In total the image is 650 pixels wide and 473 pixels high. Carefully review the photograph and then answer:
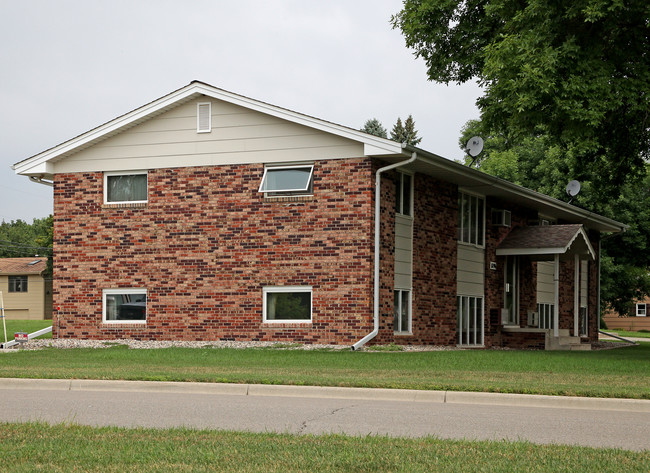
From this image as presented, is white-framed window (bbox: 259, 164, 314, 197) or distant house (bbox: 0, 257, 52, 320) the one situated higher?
white-framed window (bbox: 259, 164, 314, 197)

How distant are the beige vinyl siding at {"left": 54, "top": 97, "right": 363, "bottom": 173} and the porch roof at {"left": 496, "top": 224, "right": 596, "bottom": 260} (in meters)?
8.34

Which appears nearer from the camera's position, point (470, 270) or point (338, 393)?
point (338, 393)

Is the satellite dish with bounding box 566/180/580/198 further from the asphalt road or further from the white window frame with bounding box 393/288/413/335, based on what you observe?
the asphalt road

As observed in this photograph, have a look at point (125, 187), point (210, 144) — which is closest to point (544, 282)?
point (210, 144)

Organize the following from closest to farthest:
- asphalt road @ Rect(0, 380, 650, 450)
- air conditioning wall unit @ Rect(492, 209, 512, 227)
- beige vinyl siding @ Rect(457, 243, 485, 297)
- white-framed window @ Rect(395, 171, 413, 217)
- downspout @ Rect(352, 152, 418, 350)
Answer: asphalt road @ Rect(0, 380, 650, 450), downspout @ Rect(352, 152, 418, 350), white-framed window @ Rect(395, 171, 413, 217), beige vinyl siding @ Rect(457, 243, 485, 297), air conditioning wall unit @ Rect(492, 209, 512, 227)

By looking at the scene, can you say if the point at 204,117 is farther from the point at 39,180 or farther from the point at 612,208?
the point at 612,208

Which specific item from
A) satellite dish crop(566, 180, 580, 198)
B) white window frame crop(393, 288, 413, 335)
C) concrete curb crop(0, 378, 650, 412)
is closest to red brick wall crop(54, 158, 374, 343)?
white window frame crop(393, 288, 413, 335)

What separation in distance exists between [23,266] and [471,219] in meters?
39.5

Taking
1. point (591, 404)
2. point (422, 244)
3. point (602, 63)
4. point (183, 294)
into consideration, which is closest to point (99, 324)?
point (183, 294)

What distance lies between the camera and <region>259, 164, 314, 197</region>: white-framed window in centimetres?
2120

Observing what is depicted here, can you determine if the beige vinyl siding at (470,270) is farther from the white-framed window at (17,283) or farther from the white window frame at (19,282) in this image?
the white-framed window at (17,283)

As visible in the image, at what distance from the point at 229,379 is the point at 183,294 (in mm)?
10388

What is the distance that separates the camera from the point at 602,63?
18.3 m

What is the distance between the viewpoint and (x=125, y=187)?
75.3 ft
